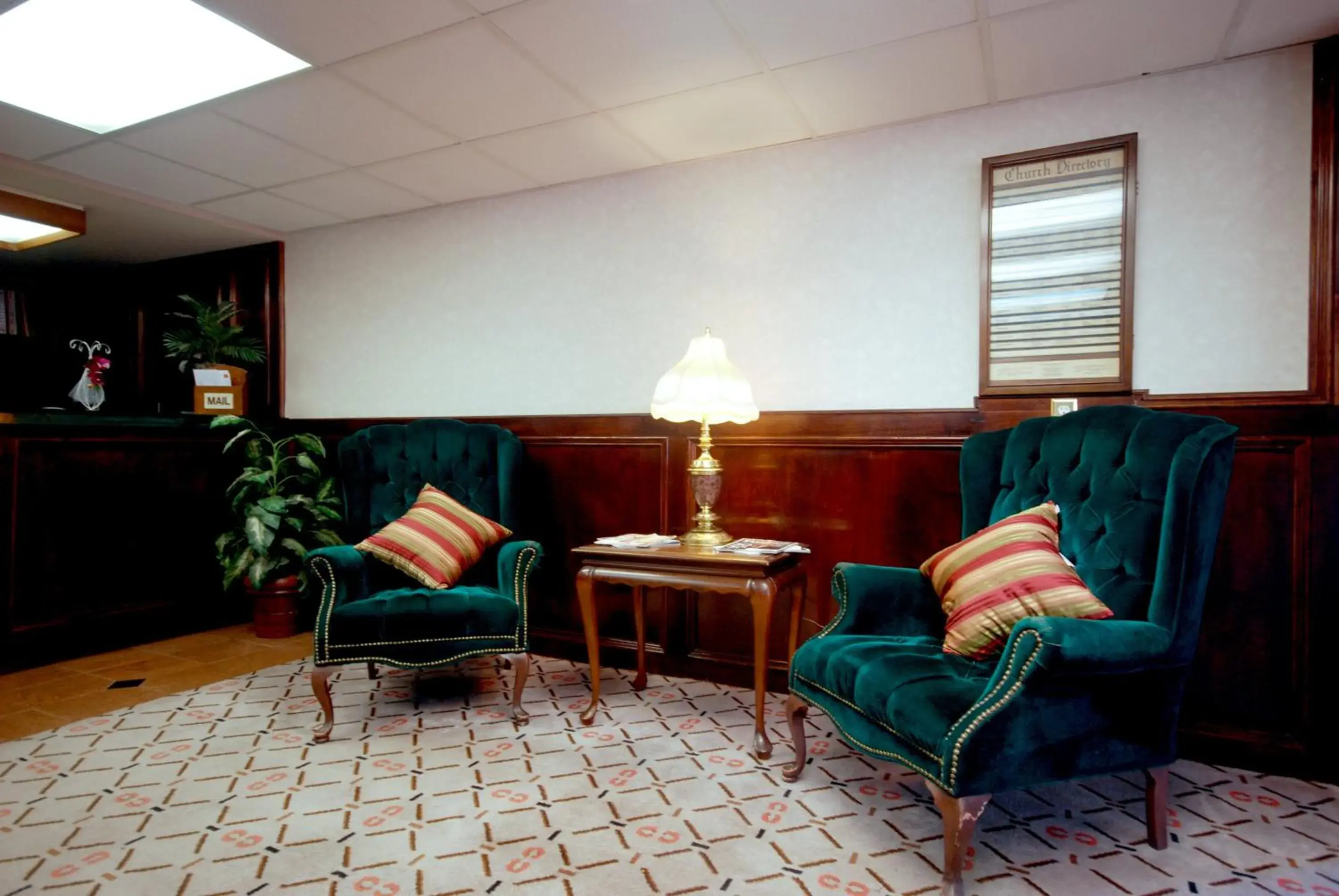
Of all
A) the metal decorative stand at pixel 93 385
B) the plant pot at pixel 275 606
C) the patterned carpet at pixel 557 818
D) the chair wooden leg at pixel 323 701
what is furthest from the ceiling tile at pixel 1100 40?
the metal decorative stand at pixel 93 385

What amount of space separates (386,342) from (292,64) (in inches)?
74.6

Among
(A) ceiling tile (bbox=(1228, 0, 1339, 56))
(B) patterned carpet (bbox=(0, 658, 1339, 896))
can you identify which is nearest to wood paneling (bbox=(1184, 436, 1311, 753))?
(B) patterned carpet (bbox=(0, 658, 1339, 896))

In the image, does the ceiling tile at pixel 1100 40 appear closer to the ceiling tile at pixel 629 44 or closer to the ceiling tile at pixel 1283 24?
the ceiling tile at pixel 1283 24

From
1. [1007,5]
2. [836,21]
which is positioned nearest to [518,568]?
[836,21]

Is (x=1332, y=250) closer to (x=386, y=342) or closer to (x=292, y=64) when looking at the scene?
(x=292, y=64)

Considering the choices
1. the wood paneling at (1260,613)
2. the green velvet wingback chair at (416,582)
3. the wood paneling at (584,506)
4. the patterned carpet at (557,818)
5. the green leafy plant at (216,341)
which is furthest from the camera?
the green leafy plant at (216,341)

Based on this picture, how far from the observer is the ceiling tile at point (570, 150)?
3.16 meters

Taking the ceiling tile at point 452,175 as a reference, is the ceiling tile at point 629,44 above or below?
above

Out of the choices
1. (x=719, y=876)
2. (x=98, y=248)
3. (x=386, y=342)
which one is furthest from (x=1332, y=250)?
(x=98, y=248)

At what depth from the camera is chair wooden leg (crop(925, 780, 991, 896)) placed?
166 centimetres

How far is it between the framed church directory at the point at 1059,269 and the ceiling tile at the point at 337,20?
82.1 inches

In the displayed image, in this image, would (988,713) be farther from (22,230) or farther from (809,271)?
(22,230)

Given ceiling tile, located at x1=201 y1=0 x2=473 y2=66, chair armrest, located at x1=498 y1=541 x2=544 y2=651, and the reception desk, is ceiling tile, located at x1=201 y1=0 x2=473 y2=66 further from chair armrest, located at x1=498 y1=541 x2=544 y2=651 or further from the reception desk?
the reception desk

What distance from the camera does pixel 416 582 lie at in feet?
10.2
